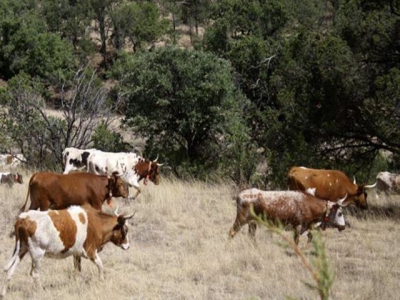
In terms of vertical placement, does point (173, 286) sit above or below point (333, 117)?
below

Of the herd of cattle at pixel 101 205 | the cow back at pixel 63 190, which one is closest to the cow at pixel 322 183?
the herd of cattle at pixel 101 205

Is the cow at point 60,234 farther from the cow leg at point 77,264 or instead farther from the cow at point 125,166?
the cow at point 125,166

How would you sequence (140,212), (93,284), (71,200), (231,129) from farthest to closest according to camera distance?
(231,129)
(140,212)
(71,200)
(93,284)

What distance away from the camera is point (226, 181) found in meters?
19.2

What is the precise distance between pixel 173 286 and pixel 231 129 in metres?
12.0

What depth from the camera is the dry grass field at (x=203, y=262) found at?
29.2 feet

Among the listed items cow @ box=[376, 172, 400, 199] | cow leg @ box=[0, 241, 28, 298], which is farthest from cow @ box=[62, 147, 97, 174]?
cow @ box=[376, 172, 400, 199]

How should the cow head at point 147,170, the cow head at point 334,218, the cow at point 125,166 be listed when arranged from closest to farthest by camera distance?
the cow head at point 334,218
the cow at point 125,166
the cow head at point 147,170

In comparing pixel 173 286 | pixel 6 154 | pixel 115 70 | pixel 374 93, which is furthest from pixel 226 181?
pixel 115 70

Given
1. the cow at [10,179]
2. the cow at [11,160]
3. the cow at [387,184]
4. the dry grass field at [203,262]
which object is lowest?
the cow at [11,160]

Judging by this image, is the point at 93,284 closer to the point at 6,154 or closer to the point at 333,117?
the point at 333,117

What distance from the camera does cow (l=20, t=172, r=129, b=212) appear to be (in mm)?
11523

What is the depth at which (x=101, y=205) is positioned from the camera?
1223 cm

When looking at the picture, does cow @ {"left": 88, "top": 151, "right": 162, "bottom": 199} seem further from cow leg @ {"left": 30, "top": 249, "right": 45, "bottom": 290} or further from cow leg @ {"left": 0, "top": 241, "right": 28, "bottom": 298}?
cow leg @ {"left": 0, "top": 241, "right": 28, "bottom": 298}
